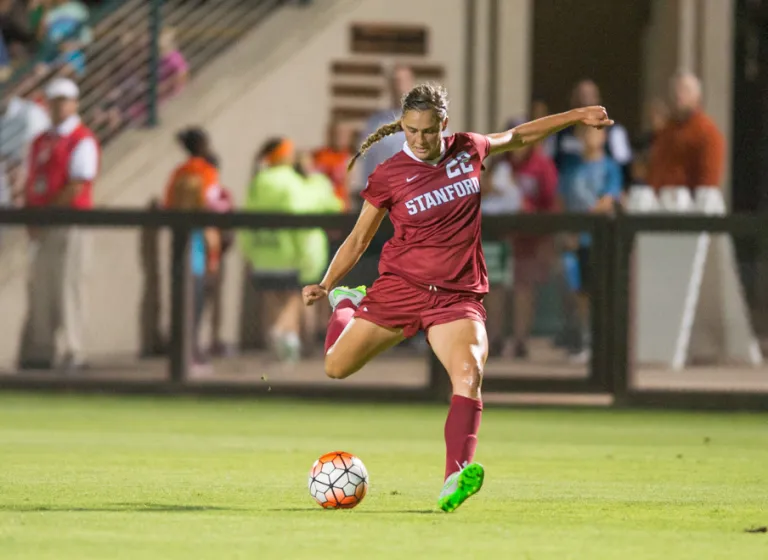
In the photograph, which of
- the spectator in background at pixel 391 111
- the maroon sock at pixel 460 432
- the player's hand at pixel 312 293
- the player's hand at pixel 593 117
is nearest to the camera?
the maroon sock at pixel 460 432

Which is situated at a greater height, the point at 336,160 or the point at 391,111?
the point at 391,111

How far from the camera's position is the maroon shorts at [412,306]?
8375mm

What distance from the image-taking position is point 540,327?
14.2 m

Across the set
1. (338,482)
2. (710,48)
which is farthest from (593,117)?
(710,48)

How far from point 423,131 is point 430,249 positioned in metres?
0.59

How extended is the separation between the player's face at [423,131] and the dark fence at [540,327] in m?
5.62

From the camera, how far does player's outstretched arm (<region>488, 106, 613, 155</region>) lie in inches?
336

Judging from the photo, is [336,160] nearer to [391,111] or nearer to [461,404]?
[391,111]

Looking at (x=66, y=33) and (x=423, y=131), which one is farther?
(x=66, y=33)

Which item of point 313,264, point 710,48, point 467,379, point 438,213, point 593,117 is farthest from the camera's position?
point 710,48

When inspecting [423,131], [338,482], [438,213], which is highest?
[423,131]

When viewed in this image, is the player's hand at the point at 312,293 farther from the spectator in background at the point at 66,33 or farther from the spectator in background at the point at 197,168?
the spectator in background at the point at 66,33

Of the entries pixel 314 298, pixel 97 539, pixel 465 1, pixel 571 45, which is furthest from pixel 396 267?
pixel 571 45

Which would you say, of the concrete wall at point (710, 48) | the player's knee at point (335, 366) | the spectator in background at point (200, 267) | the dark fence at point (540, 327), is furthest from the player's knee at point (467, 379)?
the concrete wall at point (710, 48)
